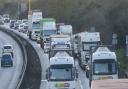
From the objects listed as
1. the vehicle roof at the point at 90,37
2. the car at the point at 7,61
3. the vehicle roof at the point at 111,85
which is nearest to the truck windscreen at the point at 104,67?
the vehicle roof at the point at 90,37

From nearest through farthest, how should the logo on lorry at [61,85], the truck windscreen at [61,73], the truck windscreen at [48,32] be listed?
the logo on lorry at [61,85]
the truck windscreen at [61,73]
the truck windscreen at [48,32]

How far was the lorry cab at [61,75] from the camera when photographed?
26422mm

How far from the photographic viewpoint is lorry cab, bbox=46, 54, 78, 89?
26.4m

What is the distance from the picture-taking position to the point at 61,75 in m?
26.8

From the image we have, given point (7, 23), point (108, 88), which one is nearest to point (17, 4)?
point (7, 23)

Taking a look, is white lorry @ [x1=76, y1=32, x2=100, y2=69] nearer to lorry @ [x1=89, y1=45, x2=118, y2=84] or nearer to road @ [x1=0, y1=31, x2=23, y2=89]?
road @ [x1=0, y1=31, x2=23, y2=89]

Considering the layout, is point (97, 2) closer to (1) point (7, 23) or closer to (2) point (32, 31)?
(2) point (32, 31)

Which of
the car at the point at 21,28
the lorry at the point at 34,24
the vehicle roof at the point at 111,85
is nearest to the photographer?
the vehicle roof at the point at 111,85

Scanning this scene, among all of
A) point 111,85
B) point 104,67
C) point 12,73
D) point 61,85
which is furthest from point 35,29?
point 111,85

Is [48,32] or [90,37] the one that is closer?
[90,37]

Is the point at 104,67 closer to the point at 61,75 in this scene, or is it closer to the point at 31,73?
the point at 61,75

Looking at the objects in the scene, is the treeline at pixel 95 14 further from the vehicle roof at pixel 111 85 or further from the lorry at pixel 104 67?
the vehicle roof at pixel 111 85

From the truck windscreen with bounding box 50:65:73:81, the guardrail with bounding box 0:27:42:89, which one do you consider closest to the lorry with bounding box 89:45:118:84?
the truck windscreen with bounding box 50:65:73:81

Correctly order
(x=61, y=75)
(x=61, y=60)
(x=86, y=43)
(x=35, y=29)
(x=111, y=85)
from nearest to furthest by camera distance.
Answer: (x=111, y=85)
(x=61, y=75)
(x=61, y=60)
(x=86, y=43)
(x=35, y=29)
